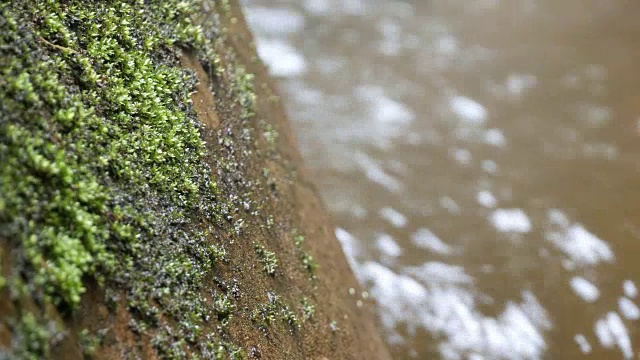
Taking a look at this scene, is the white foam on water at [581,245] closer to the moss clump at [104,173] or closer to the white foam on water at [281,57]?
the white foam on water at [281,57]

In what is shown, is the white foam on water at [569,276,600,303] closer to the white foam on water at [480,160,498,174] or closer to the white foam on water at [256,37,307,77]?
the white foam on water at [480,160,498,174]

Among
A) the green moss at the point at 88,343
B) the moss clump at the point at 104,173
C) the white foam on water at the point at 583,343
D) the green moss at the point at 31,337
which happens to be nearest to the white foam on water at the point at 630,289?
the white foam on water at the point at 583,343

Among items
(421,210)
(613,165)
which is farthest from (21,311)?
(613,165)

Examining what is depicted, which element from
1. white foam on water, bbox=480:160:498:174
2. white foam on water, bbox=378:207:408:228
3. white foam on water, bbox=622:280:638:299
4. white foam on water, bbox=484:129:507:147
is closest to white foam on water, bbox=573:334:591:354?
white foam on water, bbox=622:280:638:299

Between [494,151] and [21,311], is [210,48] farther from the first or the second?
[494,151]

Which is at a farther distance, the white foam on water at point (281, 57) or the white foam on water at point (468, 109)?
the white foam on water at point (281, 57)
